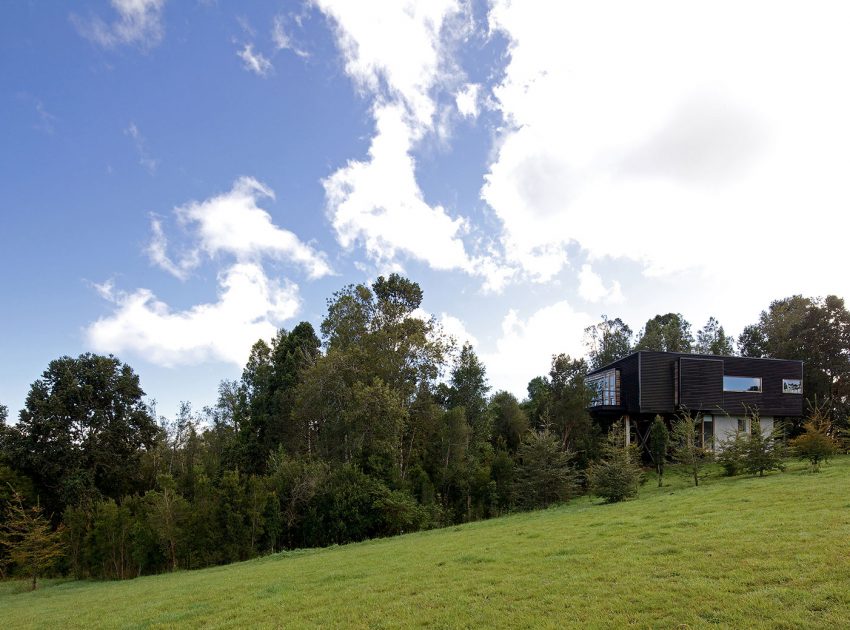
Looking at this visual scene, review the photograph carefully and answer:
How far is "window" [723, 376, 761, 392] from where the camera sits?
1303 inches

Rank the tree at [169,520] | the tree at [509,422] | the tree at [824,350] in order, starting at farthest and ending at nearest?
1. the tree at [824,350]
2. the tree at [509,422]
3. the tree at [169,520]

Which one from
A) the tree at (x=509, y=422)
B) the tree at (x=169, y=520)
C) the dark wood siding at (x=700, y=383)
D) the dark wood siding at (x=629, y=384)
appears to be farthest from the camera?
the tree at (x=509, y=422)

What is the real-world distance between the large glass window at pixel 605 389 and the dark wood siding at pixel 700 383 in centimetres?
421

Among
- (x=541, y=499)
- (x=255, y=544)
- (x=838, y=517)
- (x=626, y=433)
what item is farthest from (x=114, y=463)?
(x=838, y=517)

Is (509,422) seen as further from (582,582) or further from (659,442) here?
(582,582)

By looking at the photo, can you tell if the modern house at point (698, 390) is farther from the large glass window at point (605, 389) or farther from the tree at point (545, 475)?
the tree at point (545, 475)

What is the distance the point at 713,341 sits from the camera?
5756cm

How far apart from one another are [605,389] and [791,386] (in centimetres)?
1294

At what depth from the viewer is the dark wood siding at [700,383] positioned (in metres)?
31.8

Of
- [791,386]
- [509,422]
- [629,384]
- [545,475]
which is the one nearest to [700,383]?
[629,384]

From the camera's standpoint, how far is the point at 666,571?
7023 mm

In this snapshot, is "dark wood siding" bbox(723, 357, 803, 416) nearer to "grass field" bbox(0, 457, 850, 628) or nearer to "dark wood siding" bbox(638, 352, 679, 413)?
"dark wood siding" bbox(638, 352, 679, 413)

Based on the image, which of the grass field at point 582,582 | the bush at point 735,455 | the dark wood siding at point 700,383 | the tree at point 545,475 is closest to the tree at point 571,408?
the dark wood siding at point 700,383

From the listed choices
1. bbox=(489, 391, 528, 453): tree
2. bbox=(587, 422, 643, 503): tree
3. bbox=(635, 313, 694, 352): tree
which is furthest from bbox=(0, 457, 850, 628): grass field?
bbox=(635, 313, 694, 352): tree
